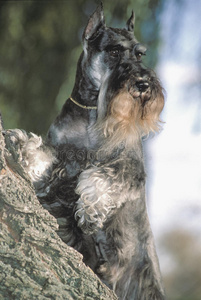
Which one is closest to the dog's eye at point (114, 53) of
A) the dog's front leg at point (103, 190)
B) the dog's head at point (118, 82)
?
the dog's head at point (118, 82)

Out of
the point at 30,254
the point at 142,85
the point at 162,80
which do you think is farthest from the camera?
the point at 162,80

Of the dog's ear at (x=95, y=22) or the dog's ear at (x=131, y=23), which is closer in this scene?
the dog's ear at (x=95, y=22)

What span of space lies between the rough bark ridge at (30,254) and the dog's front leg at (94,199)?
642mm

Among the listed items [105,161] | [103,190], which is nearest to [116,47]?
[105,161]

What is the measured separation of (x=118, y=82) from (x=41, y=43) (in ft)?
1.86

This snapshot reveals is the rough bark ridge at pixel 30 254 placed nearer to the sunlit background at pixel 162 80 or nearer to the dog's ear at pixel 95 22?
the dog's ear at pixel 95 22

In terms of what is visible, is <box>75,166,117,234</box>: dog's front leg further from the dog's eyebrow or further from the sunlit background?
the dog's eyebrow

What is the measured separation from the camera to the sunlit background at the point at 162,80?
1915 millimetres

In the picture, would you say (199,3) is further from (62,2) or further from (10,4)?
(10,4)

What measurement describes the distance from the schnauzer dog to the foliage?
216 millimetres

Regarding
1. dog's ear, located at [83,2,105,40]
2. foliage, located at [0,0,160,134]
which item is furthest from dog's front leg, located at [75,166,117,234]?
dog's ear, located at [83,2,105,40]

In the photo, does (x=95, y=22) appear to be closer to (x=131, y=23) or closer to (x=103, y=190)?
(x=131, y=23)

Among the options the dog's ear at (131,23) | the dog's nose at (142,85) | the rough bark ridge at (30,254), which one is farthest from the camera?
the dog's ear at (131,23)

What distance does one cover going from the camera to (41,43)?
1.98 m
